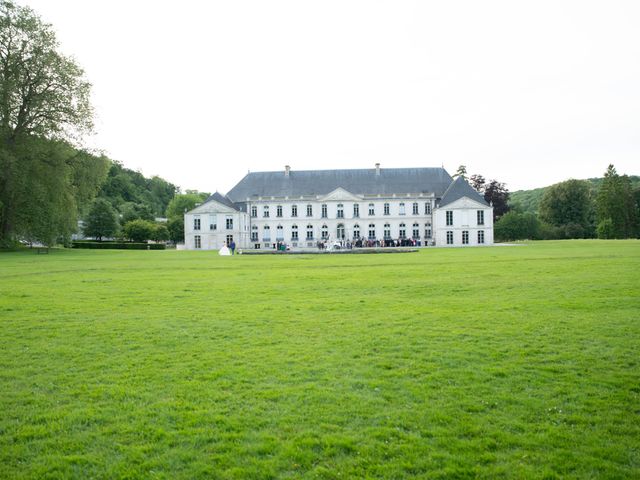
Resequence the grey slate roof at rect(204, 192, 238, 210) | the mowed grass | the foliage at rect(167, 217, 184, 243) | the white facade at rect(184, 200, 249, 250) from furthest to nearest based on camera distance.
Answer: the foliage at rect(167, 217, 184, 243) → the grey slate roof at rect(204, 192, 238, 210) → the white facade at rect(184, 200, 249, 250) → the mowed grass

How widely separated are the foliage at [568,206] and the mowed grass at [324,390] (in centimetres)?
7170

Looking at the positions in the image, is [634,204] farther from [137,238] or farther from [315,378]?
[315,378]

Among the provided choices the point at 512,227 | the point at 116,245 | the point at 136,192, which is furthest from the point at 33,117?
the point at 136,192

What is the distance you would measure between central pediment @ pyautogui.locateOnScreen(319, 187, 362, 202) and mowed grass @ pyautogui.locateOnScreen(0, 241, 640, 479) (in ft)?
165

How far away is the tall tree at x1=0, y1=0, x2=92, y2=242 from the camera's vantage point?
114ft

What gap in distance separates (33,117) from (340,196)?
3500 cm

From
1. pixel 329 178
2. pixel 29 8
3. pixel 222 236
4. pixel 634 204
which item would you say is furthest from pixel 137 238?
pixel 634 204

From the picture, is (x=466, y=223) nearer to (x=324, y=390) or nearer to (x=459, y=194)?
(x=459, y=194)

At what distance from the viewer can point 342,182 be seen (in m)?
63.2

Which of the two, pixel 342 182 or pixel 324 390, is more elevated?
pixel 342 182

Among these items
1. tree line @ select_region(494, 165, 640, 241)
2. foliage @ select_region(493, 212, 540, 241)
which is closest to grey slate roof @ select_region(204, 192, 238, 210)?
foliage @ select_region(493, 212, 540, 241)

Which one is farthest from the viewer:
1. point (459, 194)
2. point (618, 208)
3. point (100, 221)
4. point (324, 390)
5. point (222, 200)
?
point (100, 221)

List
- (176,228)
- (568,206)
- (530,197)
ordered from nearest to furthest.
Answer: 1. (568,206)
2. (176,228)
3. (530,197)

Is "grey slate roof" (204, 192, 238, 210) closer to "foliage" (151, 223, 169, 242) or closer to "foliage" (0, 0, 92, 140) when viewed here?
"foliage" (151, 223, 169, 242)
